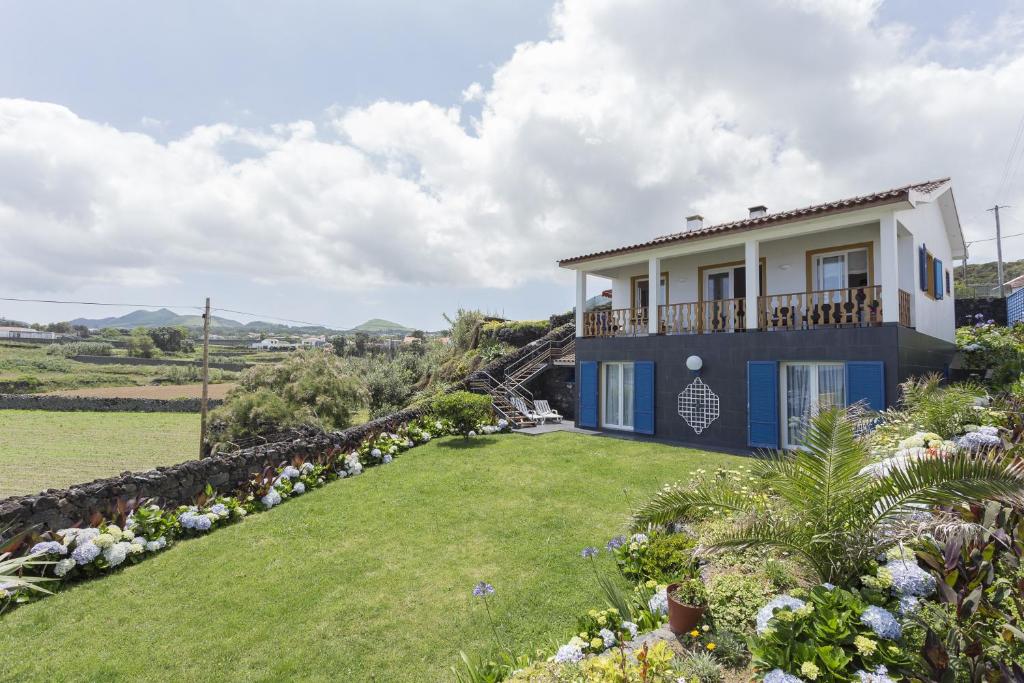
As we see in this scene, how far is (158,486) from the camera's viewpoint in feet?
26.2

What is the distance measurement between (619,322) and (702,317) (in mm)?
2824

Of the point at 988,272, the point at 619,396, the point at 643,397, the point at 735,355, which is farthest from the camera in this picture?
the point at 988,272

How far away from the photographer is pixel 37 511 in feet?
21.5

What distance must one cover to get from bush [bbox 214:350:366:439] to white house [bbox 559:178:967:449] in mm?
7906

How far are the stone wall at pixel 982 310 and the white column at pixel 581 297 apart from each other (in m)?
17.4

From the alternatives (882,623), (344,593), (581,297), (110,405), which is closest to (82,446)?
(110,405)

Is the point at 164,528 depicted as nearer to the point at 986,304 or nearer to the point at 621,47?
the point at 621,47

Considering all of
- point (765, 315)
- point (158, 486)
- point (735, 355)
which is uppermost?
point (765, 315)

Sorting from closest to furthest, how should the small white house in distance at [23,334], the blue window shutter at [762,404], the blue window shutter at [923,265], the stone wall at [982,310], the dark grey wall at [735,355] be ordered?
1. the dark grey wall at [735,355]
2. the blue window shutter at [762,404]
3. the blue window shutter at [923,265]
4. the stone wall at [982,310]
5. the small white house in distance at [23,334]

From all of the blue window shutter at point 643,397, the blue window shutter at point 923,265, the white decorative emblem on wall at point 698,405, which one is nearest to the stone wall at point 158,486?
the blue window shutter at point 643,397

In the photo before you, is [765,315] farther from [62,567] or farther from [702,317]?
[62,567]

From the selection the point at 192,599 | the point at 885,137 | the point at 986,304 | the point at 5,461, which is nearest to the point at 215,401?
the point at 5,461

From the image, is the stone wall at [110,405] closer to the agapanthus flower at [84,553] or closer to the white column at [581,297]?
the white column at [581,297]

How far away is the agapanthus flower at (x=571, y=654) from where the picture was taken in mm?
3309
